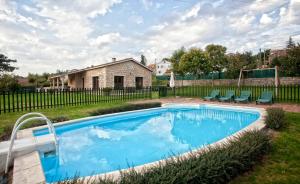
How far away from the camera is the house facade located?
22078 millimetres

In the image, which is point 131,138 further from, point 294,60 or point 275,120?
point 294,60

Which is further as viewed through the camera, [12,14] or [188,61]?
[188,61]

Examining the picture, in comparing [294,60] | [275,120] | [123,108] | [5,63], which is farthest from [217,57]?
[5,63]

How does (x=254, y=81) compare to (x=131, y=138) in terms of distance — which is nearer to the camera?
(x=131, y=138)

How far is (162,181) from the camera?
2.58 metres

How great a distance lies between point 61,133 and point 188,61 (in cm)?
2147

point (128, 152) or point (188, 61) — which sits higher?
point (188, 61)

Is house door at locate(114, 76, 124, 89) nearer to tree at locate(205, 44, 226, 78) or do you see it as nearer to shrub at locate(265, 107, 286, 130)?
tree at locate(205, 44, 226, 78)

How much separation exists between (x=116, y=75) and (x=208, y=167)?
20.6m

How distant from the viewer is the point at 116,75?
897 inches

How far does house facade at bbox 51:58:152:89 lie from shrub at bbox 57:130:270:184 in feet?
63.2

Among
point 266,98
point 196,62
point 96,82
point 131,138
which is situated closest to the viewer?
point 131,138

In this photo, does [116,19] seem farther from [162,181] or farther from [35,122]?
[162,181]

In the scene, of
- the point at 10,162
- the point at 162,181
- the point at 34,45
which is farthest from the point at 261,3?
the point at 34,45
